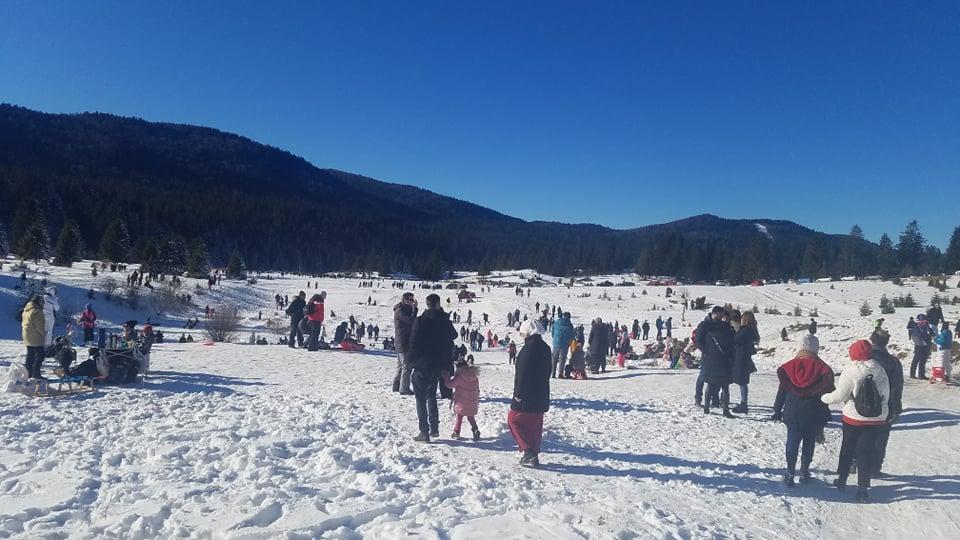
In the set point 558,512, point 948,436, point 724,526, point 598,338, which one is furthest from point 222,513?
point 598,338

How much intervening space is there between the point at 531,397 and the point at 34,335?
7.78 meters

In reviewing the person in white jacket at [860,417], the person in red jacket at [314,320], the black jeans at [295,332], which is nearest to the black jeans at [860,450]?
the person in white jacket at [860,417]

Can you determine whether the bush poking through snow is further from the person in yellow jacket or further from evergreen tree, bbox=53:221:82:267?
Result: evergreen tree, bbox=53:221:82:267

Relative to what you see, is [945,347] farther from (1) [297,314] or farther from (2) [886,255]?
(2) [886,255]

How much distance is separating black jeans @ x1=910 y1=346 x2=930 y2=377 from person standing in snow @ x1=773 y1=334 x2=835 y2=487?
9677 mm

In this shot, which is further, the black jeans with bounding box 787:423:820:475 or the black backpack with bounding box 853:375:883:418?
the black jeans with bounding box 787:423:820:475

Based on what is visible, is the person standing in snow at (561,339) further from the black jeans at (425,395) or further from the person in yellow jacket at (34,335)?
the person in yellow jacket at (34,335)

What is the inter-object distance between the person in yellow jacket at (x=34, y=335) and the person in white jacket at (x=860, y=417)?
10.3 metres

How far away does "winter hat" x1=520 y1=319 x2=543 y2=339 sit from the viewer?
5.74 meters


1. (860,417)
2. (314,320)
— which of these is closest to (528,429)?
(860,417)

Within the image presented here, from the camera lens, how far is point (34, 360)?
8.68m

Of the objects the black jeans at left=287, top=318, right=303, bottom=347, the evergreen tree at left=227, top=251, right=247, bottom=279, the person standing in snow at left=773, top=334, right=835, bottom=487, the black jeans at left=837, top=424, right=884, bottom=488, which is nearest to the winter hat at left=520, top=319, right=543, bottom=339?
the person standing in snow at left=773, top=334, right=835, bottom=487

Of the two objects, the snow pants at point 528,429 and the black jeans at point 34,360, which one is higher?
the snow pants at point 528,429

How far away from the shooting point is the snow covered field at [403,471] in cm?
409
